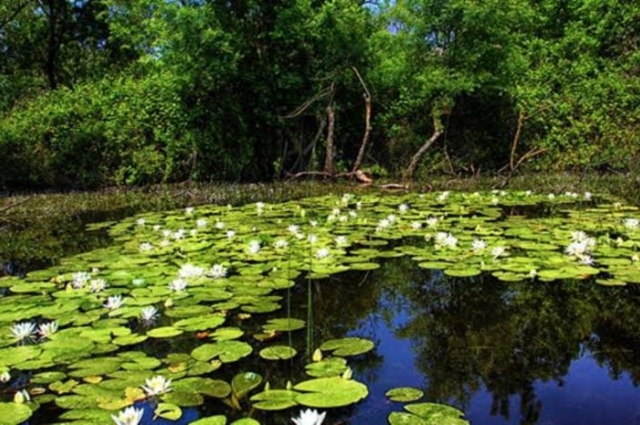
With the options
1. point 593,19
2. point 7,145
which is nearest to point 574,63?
point 593,19

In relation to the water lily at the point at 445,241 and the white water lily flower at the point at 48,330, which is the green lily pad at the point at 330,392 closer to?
the white water lily flower at the point at 48,330

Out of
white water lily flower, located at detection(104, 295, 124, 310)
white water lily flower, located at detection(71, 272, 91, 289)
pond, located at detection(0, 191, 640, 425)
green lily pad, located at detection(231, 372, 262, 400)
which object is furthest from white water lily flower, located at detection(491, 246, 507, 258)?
white water lily flower, located at detection(71, 272, 91, 289)

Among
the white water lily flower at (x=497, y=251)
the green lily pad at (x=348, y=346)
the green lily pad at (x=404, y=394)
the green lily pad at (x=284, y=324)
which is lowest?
the green lily pad at (x=404, y=394)

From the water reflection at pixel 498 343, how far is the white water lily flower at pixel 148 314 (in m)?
0.86

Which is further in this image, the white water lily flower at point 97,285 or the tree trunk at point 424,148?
the tree trunk at point 424,148

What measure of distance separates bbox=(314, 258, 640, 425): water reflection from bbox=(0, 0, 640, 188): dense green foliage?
776cm

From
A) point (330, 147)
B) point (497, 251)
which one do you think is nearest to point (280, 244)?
point (497, 251)

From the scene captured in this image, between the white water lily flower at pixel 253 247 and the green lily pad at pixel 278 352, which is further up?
the white water lily flower at pixel 253 247

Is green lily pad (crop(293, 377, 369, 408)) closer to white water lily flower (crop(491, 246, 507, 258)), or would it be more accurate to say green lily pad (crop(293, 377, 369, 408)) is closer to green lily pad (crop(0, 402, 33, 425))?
green lily pad (crop(0, 402, 33, 425))

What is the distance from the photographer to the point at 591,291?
3.24m

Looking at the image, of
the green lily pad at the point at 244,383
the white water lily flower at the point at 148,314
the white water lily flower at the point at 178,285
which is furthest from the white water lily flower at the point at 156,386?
the white water lily flower at the point at 178,285

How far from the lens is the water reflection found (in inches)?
79.6

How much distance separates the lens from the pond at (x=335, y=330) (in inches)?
79.0

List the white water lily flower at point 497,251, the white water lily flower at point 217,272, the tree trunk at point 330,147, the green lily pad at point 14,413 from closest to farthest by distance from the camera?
1. the green lily pad at point 14,413
2. the white water lily flower at point 217,272
3. the white water lily flower at point 497,251
4. the tree trunk at point 330,147
